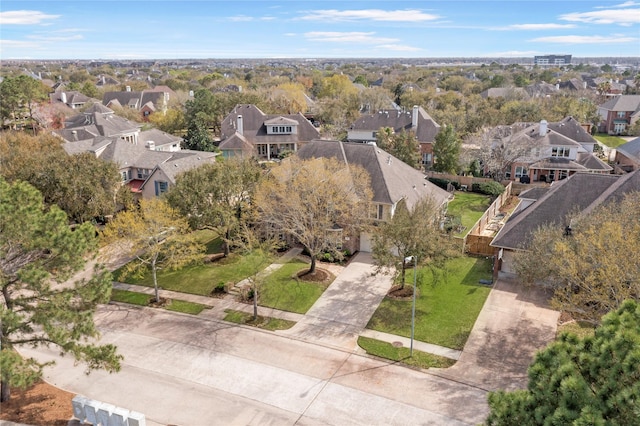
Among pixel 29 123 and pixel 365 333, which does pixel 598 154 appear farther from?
pixel 29 123

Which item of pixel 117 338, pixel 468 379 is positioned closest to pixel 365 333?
pixel 468 379

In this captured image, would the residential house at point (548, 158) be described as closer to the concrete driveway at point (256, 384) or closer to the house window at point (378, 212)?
the house window at point (378, 212)

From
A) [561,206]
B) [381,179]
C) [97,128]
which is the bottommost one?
[561,206]

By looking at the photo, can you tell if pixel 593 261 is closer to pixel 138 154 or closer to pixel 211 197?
pixel 211 197

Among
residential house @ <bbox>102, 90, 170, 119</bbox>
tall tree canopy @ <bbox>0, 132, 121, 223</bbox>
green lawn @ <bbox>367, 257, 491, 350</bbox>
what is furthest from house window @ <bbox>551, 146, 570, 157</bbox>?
residential house @ <bbox>102, 90, 170, 119</bbox>

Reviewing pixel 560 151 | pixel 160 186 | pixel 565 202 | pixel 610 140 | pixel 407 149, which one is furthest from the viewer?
pixel 610 140

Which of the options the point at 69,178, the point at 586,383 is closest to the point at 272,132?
the point at 69,178

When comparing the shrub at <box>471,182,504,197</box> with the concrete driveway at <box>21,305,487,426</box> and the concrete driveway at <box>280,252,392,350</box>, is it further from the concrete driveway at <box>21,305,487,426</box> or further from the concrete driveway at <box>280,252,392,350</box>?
the concrete driveway at <box>21,305,487,426</box>
